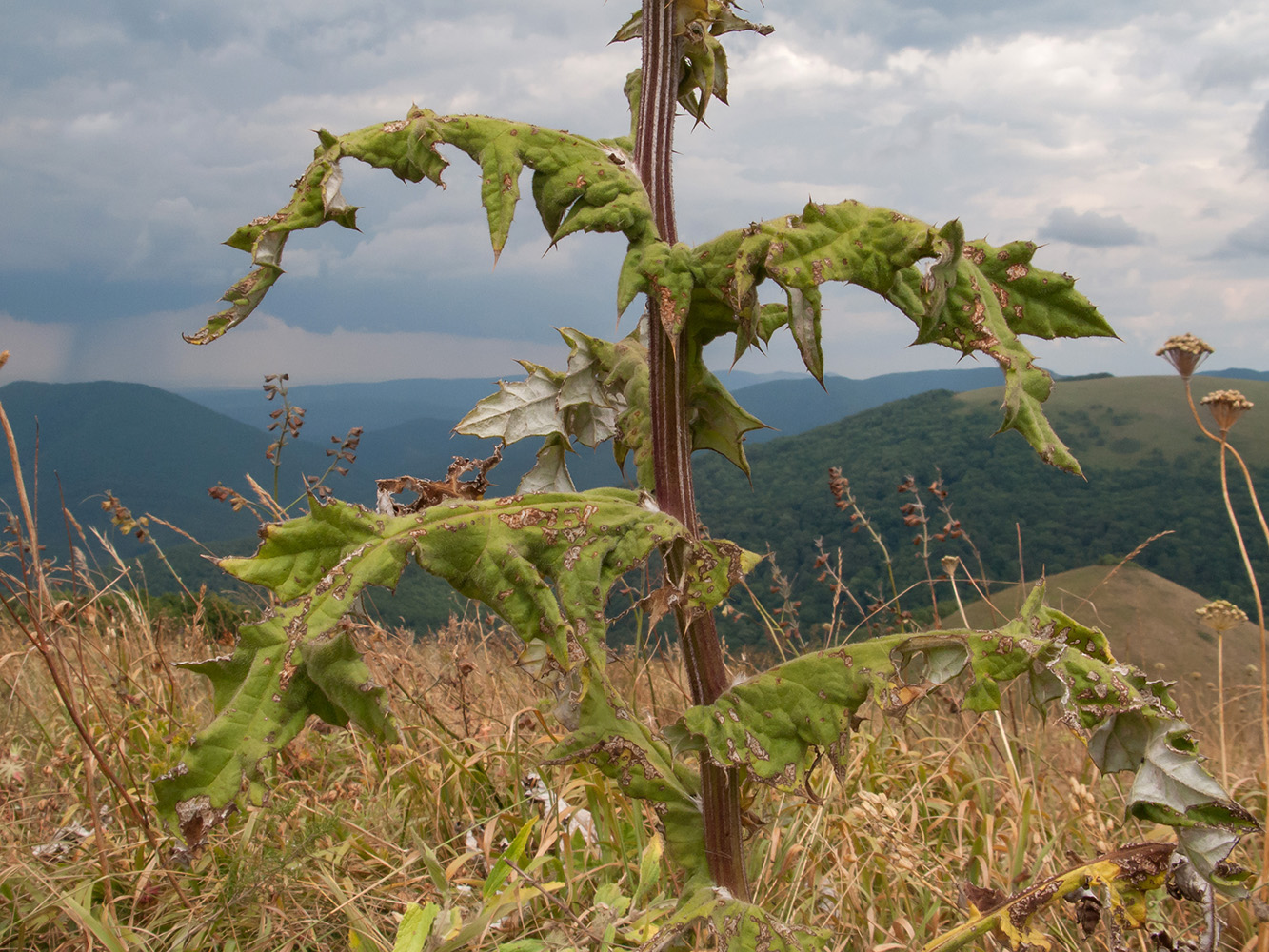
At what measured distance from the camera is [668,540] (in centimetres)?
138

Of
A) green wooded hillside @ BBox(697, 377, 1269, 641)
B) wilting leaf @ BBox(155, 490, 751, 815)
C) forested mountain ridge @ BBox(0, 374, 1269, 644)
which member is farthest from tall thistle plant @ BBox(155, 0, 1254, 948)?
green wooded hillside @ BBox(697, 377, 1269, 641)

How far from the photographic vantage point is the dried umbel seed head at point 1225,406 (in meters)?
2.51

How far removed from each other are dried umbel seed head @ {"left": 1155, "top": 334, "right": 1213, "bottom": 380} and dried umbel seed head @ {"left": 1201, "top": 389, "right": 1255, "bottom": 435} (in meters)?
0.12

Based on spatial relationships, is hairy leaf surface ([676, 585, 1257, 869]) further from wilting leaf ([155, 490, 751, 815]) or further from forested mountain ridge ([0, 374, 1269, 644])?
forested mountain ridge ([0, 374, 1269, 644])

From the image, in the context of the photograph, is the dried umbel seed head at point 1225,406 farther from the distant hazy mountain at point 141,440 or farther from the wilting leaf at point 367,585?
the distant hazy mountain at point 141,440

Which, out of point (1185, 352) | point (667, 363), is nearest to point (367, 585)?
point (667, 363)

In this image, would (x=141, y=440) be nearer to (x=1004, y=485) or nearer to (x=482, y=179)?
(x=1004, y=485)

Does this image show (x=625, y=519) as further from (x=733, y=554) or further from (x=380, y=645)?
(x=380, y=645)

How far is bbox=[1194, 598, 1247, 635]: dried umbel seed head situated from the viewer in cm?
274

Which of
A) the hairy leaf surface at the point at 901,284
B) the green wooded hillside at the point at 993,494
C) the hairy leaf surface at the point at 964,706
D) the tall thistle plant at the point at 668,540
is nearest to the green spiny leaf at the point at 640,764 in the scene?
the tall thistle plant at the point at 668,540

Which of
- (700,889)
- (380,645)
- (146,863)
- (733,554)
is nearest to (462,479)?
(733,554)

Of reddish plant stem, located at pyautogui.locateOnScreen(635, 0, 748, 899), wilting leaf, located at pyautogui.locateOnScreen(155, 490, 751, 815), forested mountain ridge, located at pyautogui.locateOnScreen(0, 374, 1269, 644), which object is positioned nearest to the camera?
wilting leaf, located at pyautogui.locateOnScreen(155, 490, 751, 815)

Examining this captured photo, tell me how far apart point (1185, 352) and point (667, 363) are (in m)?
1.93

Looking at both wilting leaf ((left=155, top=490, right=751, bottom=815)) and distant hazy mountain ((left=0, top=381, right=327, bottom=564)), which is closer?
wilting leaf ((left=155, top=490, right=751, bottom=815))
